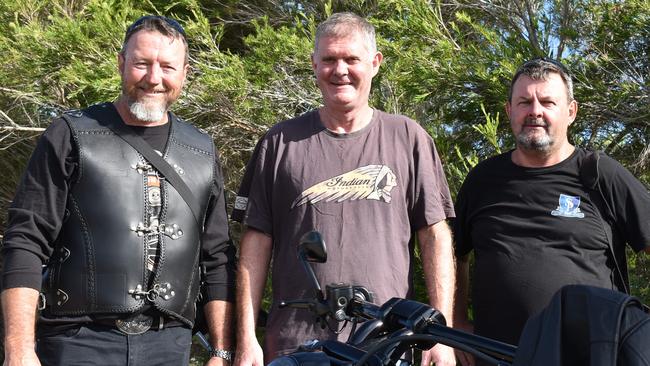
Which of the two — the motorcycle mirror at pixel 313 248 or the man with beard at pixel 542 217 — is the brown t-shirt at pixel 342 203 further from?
the motorcycle mirror at pixel 313 248

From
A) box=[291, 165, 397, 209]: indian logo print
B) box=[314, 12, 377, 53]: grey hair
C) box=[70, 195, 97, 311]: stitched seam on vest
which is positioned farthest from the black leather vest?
box=[314, 12, 377, 53]: grey hair

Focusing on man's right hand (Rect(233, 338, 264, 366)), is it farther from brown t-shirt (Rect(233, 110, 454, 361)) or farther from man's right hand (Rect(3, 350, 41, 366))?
man's right hand (Rect(3, 350, 41, 366))

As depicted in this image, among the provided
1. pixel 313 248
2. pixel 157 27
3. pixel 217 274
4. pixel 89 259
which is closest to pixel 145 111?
pixel 157 27

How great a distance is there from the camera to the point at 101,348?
3307 millimetres

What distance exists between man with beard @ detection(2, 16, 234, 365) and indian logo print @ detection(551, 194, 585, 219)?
148cm

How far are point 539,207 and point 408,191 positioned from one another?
22.5 inches

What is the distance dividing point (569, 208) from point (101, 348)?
1.99 metres

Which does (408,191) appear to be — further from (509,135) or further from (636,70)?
(636,70)

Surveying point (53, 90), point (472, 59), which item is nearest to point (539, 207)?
point (472, 59)

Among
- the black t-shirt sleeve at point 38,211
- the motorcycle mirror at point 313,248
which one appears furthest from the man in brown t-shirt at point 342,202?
the motorcycle mirror at point 313,248

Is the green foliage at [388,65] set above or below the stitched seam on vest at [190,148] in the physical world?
above

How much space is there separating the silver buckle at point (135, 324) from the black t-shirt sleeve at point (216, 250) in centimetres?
36

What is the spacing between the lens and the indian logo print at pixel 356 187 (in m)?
3.60

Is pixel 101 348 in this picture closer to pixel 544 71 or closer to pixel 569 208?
pixel 569 208
